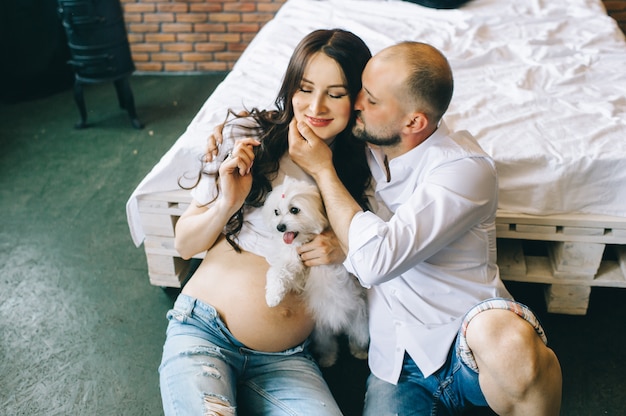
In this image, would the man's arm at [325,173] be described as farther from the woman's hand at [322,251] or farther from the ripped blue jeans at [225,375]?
the ripped blue jeans at [225,375]

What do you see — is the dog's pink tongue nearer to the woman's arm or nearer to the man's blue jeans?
Answer: the woman's arm

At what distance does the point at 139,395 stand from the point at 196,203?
0.64m

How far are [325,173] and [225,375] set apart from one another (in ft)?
1.90

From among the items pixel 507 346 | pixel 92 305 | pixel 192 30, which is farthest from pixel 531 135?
pixel 192 30

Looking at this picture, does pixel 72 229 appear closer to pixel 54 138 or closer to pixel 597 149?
pixel 54 138

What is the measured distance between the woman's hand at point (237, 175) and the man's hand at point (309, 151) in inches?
4.0

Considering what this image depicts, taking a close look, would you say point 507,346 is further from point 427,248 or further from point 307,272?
point 307,272

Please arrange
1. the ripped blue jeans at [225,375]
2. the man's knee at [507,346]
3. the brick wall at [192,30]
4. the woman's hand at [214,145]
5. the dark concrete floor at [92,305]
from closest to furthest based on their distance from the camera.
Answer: the man's knee at [507,346]
the ripped blue jeans at [225,375]
the woman's hand at [214,145]
the dark concrete floor at [92,305]
the brick wall at [192,30]

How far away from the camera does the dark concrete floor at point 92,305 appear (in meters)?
1.80

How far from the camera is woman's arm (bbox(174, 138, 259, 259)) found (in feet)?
4.90

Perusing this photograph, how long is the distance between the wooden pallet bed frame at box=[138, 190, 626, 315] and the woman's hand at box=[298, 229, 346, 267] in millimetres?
556

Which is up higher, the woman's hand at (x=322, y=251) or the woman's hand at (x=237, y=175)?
the woman's hand at (x=237, y=175)

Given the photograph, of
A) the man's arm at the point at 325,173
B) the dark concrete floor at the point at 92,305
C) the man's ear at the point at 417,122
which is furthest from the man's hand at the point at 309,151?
the dark concrete floor at the point at 92,305

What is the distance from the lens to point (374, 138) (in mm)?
1514
